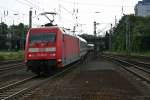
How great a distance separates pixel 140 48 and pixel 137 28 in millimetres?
7870

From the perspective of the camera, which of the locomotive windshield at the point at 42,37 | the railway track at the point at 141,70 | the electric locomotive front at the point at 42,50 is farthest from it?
the locomotive windshield at the point at 42,37

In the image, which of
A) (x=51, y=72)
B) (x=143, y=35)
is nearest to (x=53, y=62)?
(x=51, y=72)

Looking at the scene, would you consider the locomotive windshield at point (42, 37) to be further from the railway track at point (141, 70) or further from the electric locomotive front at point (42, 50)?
the railway track at point (141, 70)

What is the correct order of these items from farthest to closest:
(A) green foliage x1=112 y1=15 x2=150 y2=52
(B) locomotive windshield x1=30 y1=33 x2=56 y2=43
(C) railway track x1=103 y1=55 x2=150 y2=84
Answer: (A) green foliage x1=112 y1=15 x2=150 y2=52 → (B) locomotive windshield x1=30 y1=33 x2=56 y2=43 → (C) railway track x1=103 y1=55 x2=150 y2=84

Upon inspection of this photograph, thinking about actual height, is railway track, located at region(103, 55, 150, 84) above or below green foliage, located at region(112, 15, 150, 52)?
below

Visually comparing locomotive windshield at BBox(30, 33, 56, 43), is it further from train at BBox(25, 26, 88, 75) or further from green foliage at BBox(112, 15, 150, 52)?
green foliage at BBox(112, 15, 150, 52)

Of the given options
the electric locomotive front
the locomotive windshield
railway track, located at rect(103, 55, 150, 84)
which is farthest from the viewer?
the locomotive windshield

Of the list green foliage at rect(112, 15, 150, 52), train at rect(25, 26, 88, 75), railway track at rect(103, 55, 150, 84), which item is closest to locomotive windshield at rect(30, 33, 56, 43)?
train at rect(25, 26, 88, 75)

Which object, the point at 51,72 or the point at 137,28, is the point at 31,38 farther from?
the point at 137,28

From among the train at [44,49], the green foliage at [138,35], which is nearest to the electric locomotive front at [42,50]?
the train at [44,49]

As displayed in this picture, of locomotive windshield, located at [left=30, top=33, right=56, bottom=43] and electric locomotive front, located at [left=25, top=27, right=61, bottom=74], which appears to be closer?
electric locomotive front, located at [left=25, top=27, right=61, bottom=74]

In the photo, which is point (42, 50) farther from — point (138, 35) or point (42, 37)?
point (138, 35)

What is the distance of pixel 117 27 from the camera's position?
11894 centimetres

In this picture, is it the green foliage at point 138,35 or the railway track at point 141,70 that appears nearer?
the railway track at point 141,70
